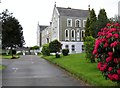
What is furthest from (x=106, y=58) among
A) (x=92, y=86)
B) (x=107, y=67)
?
(x=92, y=86)

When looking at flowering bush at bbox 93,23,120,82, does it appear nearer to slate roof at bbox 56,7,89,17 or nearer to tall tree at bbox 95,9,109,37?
tall tree at bbox 95,9,109,37

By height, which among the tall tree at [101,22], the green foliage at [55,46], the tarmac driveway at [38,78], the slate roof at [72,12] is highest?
the slate roof at [72,12]

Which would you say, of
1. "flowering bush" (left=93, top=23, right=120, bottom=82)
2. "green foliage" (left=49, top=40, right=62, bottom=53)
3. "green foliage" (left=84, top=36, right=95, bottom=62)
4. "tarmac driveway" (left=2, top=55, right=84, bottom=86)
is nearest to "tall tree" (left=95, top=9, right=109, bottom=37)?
"green foliage" (left=49, top=40, right=62, bottom=53)

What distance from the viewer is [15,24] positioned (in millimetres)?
84562

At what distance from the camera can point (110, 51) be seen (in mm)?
12062

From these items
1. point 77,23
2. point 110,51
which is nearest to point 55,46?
point 77,23

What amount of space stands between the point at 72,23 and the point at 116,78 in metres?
64.7

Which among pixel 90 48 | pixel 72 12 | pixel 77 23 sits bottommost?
pixel 90 48

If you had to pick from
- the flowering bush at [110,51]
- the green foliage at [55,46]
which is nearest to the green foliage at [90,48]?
the flowering bush at [110,51]

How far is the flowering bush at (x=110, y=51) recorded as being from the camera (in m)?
11.7

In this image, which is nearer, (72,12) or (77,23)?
(77,23)

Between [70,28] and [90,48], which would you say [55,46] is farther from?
[90,48]

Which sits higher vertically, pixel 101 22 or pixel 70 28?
pixel 70 28

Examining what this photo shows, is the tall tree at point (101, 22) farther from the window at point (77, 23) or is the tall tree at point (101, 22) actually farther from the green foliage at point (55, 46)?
the window at point (77, 23)
